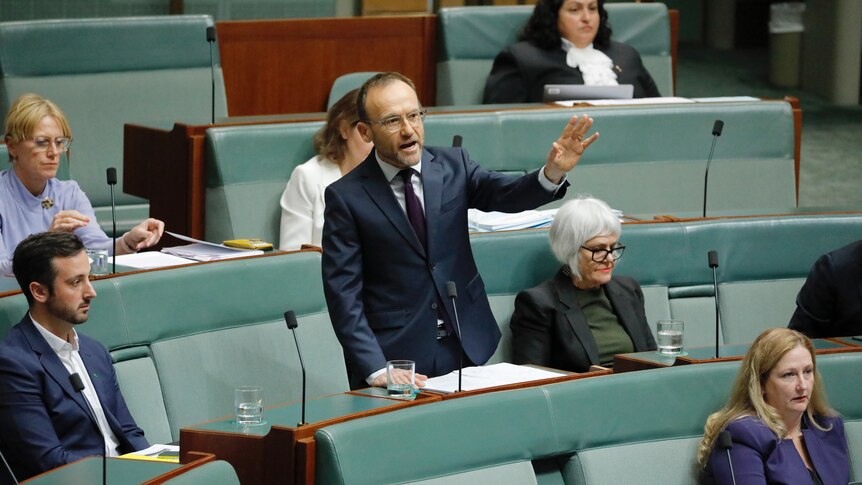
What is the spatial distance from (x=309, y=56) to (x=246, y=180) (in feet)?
3.47

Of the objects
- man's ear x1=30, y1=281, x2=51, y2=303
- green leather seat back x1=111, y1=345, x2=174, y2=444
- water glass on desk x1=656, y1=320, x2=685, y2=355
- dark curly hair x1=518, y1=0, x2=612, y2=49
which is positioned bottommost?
green leather seat back x1=111, y1=345, x2=174, y2=444

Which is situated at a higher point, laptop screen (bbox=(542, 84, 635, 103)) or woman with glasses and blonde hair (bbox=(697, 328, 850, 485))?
laptop screen (bbox=(542, 84, 635, 103))

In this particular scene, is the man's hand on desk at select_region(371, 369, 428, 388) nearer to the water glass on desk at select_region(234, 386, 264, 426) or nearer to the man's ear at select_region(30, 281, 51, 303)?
the water glass on desk at select_region(234, 386, 264, 426)

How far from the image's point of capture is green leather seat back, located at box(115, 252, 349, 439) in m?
2.22

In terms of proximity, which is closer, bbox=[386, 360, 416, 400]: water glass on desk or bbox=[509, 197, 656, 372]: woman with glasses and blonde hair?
bbox=[386, 360, 416, 400]: water glass on desk

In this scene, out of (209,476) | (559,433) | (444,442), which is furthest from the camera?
(559,433)

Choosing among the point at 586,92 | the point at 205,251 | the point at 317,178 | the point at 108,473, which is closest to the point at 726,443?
the point at 108,473

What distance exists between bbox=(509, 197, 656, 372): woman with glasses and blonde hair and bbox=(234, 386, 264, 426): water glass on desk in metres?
0.84

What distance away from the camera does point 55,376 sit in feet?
6.30

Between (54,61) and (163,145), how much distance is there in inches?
25.5

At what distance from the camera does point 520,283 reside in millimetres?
2645

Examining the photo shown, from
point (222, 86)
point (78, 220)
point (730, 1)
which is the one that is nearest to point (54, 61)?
point (222, 86)

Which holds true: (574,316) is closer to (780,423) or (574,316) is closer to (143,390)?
(780,423)

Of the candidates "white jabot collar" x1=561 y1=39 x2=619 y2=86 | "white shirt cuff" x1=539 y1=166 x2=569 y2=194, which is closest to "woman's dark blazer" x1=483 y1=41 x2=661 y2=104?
"white jabot collar" x1=561 y1=39 x2=619 y2=86
